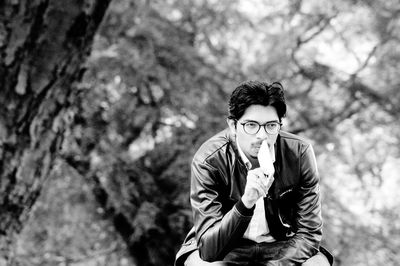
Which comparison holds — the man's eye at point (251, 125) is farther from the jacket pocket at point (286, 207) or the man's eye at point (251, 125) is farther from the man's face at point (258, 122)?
the jacket pocket at point (286, 207)

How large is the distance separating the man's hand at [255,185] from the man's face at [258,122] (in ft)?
0.48

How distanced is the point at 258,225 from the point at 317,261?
0.28 meters

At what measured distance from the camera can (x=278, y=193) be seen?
2078 millimetres

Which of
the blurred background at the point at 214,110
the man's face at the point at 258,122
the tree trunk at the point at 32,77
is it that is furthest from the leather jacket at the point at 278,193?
A: the blurred background at the point at 214,110

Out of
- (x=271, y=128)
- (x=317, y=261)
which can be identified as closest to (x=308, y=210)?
(x=317, y=261)

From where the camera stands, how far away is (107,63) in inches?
224

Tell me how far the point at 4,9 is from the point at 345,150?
16.2 ft

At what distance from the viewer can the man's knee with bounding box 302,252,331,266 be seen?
83.0 inches

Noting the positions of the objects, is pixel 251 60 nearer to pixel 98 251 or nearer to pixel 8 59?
pixel 98 251

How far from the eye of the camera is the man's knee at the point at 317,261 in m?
2.11

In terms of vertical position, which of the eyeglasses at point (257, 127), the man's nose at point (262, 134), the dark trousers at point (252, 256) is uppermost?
the eyeglasses at point (257, 127)

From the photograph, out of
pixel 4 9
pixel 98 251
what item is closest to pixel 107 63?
pixel 4 9

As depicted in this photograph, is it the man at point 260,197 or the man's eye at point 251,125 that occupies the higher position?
the man's eye at point 251,125

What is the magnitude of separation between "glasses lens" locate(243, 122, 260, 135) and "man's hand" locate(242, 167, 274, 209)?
0.57ft
